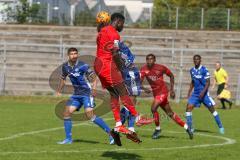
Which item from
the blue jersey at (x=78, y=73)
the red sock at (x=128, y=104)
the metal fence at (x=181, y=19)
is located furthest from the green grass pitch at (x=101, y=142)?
the metal fence at (x=181, y=19)

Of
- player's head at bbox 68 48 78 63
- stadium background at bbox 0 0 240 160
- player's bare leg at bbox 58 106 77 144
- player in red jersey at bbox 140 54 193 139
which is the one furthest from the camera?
player in red jersey at bbox 140 54 193 139

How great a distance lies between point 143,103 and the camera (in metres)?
30.6

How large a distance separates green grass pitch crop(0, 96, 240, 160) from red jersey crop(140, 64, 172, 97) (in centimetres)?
109

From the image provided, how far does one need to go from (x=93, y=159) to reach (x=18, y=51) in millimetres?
25506

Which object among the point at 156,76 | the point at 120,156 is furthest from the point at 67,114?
the point at 120,156

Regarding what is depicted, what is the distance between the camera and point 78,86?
1489 cm

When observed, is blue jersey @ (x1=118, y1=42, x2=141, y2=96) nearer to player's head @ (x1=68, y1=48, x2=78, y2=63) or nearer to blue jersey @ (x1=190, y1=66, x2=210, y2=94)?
player's head @ (x1=68, y1=48, x2=78, y2=63)

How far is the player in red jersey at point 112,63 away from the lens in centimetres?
1134

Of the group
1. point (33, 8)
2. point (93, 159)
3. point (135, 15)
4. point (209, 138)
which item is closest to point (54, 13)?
point (33, 8)

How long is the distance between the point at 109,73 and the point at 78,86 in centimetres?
349

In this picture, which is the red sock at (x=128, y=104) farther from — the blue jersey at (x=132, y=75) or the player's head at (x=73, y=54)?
the player's head at (x=73, y=54)

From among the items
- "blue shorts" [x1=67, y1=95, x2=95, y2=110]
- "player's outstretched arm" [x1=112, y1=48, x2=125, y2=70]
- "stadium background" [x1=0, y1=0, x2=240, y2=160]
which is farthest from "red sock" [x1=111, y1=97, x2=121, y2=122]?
"blue shorts" [x1=67, y1=95, x2=95, y2=110]

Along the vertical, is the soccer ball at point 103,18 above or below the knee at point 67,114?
above

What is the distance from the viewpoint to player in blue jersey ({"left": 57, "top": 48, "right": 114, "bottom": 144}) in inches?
572
